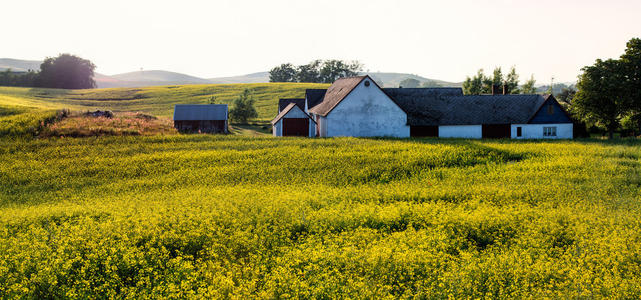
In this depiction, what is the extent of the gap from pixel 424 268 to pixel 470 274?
3.43ft

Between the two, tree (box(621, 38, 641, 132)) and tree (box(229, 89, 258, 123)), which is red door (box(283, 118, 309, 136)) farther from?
tree (box(621, 38, 641, 132))

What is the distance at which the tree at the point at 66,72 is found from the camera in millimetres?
109125

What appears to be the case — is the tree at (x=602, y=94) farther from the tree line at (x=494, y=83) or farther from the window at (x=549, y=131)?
the tree line at (x=494, y=83)

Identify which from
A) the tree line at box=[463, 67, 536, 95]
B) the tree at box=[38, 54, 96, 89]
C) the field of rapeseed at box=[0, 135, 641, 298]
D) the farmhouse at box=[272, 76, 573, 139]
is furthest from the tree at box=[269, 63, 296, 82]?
the field of rapeseed at box=[0, 135, 641, 298]

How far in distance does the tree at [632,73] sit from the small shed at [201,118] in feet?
138

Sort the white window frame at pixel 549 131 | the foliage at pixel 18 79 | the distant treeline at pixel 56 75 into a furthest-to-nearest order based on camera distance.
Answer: the distant treeline at pixel 56 75
the foliage at pixel 18 79
the white window frame at pixel 549 131

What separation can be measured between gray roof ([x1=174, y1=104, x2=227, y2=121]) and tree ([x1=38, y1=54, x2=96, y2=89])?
7846 cm

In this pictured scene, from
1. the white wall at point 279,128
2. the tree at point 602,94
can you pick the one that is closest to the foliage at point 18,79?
Answer: the white wall at point 279,128

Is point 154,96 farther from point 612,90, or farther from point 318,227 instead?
point 318,227

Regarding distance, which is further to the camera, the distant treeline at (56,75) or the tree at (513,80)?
the distant treeline at (56,75)

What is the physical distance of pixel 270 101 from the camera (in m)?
86.8

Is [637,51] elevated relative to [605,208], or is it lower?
elevated

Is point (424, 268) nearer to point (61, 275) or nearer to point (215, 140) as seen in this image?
point (61, 275)

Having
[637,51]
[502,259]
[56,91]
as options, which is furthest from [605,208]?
[56,91]
